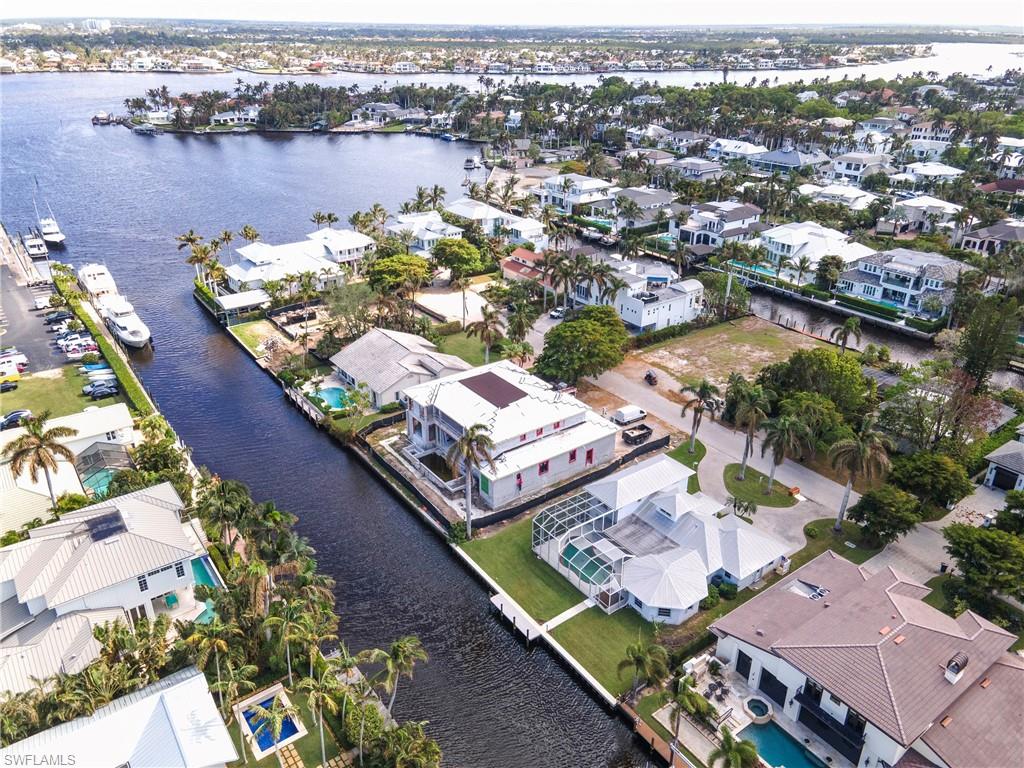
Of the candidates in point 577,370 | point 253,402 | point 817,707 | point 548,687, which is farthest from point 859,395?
point 253,402

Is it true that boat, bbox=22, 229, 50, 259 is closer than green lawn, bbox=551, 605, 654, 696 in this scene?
No

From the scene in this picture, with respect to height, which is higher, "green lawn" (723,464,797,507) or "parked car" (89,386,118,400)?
"parked car" (89,386,118,400)

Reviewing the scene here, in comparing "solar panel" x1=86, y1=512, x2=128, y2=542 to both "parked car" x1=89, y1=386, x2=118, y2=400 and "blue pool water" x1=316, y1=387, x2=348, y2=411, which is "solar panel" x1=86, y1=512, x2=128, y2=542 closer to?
"blue pool water" x1=316, y1=387, x2=348, y2=411

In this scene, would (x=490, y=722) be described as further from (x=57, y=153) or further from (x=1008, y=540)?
(x=57, y=153)

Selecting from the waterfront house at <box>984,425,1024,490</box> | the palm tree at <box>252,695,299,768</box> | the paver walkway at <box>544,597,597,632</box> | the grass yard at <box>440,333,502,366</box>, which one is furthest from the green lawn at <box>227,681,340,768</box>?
the waterfront house at <box>984,425,1024,490</box>

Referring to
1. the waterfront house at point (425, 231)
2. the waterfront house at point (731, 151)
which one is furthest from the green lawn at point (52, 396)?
the waterfront house at point (731, 151)
